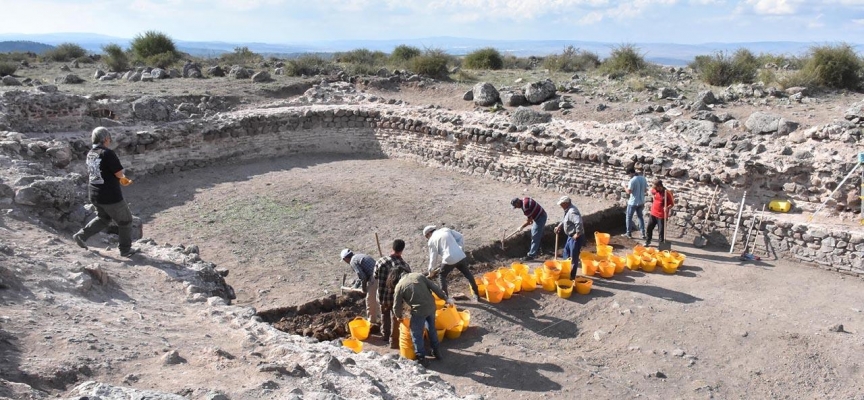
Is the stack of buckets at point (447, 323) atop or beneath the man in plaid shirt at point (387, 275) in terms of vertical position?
beneath

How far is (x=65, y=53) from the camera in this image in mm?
28750

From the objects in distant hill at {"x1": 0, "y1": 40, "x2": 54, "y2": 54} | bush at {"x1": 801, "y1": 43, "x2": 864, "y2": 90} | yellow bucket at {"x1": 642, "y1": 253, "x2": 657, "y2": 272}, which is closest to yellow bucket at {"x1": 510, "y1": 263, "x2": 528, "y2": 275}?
yellow bucket at {"x1": 642, "y1": 253, "x2": 657, "y2": 272}

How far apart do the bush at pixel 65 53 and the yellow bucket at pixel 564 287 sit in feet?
89.7

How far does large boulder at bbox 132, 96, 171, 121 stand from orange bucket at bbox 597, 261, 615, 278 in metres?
11.4

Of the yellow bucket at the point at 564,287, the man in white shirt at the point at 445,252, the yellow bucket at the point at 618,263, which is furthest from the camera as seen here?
the yellow bucket at the point at 618,263

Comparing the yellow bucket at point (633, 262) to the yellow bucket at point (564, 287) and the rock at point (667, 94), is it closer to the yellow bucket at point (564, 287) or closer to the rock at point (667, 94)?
the yellow bucket at point (564, 287)

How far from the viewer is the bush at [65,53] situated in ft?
92.6

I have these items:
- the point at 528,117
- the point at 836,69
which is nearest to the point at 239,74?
the point at 528,117

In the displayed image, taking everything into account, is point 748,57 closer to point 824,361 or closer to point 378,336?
point 824,361

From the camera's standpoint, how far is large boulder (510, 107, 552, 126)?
14.5 metres

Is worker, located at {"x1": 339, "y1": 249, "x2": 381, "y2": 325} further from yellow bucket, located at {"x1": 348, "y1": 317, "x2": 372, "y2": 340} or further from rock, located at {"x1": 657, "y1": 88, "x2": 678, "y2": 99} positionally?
rock, located at {"x1": 657, "y1": 88, "x2": 678, "y2": 99}

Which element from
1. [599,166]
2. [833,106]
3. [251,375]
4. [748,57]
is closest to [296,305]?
[251,375]

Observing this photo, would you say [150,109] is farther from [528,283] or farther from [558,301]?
[558,301]

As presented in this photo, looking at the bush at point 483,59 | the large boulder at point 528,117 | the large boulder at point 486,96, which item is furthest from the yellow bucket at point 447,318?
the bush at point 483,59
